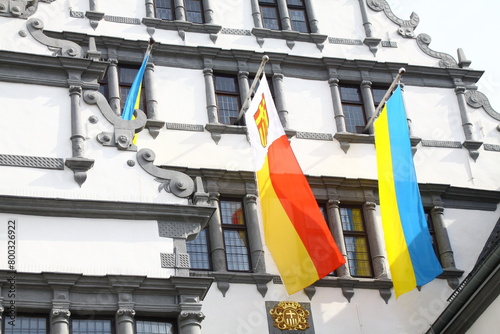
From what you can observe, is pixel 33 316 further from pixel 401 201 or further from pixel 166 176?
pixel 401 201

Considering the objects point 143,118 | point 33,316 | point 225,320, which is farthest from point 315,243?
point 33,316

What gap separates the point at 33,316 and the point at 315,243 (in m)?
6.19

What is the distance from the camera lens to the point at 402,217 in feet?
84.5

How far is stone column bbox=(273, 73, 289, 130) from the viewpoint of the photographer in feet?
93.2

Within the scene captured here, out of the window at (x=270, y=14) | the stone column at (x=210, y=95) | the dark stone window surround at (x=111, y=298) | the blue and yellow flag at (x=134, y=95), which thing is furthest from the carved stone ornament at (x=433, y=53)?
the dark stone window surround at (x=111, y=298)

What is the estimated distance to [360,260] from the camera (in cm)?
2711

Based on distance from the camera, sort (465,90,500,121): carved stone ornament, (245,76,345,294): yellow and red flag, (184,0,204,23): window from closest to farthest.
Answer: (245,76,345,294): yellow and red flag
(184,0,204,23): window
(465,90,500,121): carved stone ornament

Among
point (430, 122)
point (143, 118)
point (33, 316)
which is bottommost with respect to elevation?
point (33, 316)

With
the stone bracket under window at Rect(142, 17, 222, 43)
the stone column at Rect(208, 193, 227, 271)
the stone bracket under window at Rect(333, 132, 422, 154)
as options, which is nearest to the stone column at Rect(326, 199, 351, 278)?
the stone bracket under window at Rect(333, 132, 422, 154)

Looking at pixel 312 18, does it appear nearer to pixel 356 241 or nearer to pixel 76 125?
pixel 356 241

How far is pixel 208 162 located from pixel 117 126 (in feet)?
14.2

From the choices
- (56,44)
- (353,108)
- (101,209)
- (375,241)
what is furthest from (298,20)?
(101,209)

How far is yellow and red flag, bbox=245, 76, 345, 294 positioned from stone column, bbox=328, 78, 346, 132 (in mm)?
3506

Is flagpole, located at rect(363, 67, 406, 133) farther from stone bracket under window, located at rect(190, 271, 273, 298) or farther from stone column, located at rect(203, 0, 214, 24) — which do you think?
stone bracket under window, located at rect(190, 271, 273, 298)
